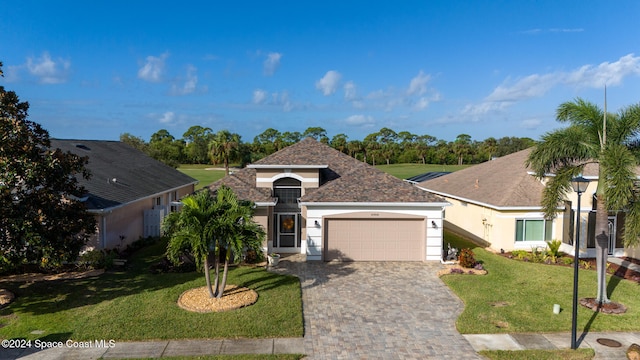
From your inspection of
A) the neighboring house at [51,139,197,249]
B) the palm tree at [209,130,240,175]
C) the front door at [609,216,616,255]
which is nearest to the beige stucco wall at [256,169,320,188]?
the neighboring house at [51,139,197,249]

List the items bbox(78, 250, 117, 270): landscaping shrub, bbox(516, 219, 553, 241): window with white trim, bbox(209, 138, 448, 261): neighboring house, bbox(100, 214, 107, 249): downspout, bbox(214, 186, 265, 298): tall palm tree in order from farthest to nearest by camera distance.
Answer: bbox(516, 219, 553, 241): window with white trim
bbox(209, 138, 448, 261): neighboring house
bbox(100, 214, 107, 249): downspout
bbox(78, 250, 117, 270): landscaping shrub
bbox(214, 186, 265, 298): tall palm tree

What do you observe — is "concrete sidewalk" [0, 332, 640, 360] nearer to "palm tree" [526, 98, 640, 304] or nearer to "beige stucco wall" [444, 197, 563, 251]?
"palm tree" [526, 98, 640, 304]

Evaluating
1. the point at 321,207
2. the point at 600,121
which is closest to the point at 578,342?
the point at 600,121

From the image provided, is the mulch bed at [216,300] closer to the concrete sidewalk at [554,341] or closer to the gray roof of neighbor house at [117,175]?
the concrete sidewalk at [554,341]

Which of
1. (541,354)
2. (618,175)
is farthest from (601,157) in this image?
(541,354)

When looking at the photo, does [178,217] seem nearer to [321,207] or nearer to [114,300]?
[114,300]

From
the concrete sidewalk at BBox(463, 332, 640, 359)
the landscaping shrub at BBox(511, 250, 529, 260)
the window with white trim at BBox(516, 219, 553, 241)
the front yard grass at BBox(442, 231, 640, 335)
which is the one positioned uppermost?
the window with white trim at BBox(516, 219, 553, 241)

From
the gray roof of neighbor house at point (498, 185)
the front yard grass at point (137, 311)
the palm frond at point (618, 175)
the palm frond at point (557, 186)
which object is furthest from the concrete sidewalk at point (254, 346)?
the gray roof of neighbor house at point (498, 185)
